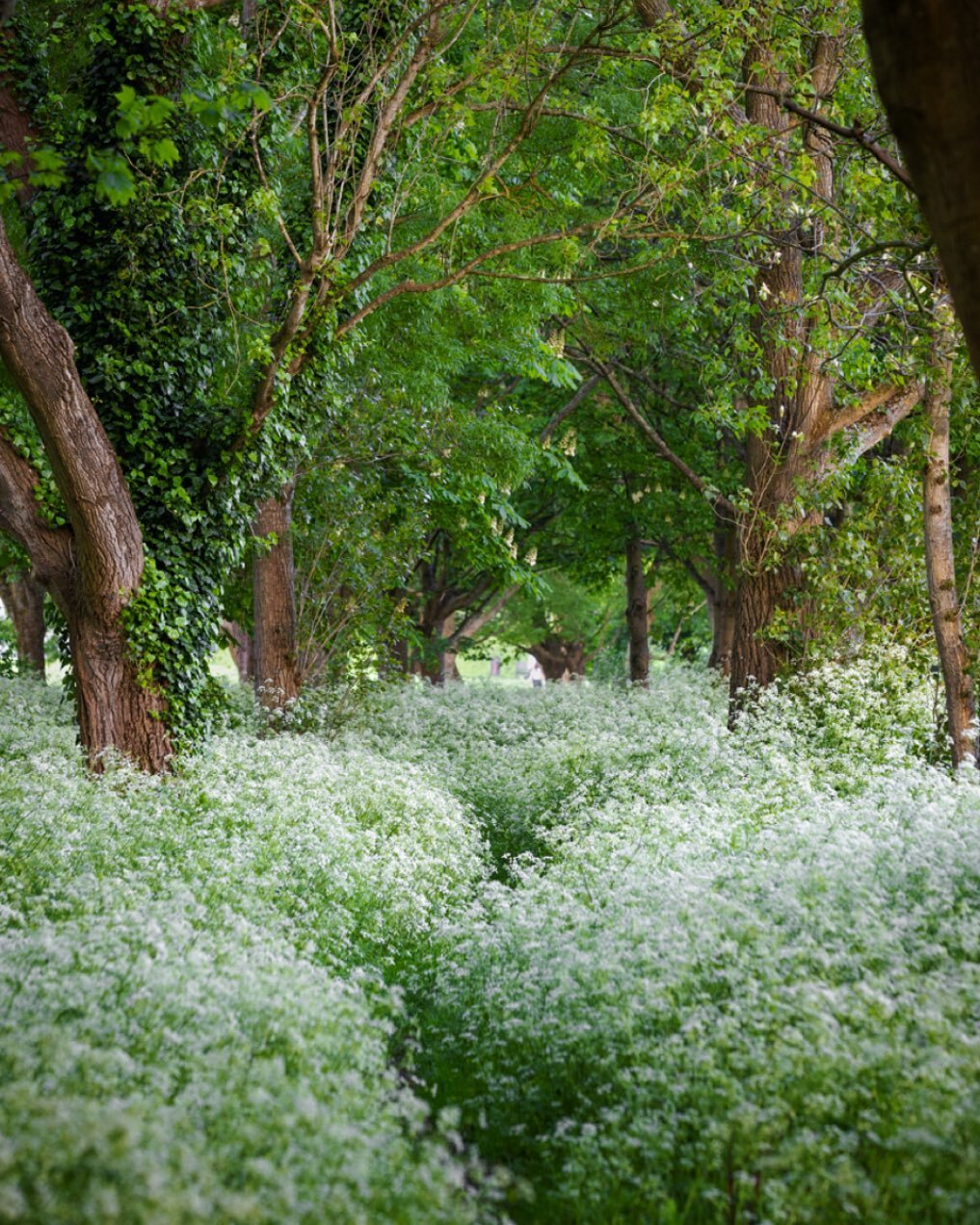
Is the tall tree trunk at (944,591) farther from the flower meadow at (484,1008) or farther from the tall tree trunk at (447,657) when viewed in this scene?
the tall tree trunk at (447,657)

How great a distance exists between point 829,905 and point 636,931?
115cm

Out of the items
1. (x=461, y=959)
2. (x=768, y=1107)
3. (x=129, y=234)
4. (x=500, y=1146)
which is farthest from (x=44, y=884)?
(x=129, y=234)

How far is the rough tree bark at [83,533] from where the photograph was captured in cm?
946

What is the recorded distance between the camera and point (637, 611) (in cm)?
2598

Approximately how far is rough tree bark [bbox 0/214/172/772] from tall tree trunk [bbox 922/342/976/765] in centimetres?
801

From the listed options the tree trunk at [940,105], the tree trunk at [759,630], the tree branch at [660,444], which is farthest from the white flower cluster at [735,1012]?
the tree branch at [660,444]

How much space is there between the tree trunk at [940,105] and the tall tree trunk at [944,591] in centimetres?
747

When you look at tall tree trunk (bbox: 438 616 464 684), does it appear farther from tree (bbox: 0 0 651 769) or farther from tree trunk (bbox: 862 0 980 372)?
tree trunk (bbox: 862 0 980 372)

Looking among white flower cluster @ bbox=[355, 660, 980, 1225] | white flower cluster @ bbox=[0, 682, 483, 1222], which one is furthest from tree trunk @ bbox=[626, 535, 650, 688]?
white flower cluster @ bbox=[355, 660, 980, 1225]

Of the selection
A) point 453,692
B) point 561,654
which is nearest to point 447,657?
point 561,654

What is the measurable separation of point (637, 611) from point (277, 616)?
11.8 metres

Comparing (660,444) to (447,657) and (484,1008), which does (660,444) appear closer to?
(484,1008)

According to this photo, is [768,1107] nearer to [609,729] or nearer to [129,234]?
[129,234]

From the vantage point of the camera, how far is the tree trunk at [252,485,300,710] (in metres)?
16.2
